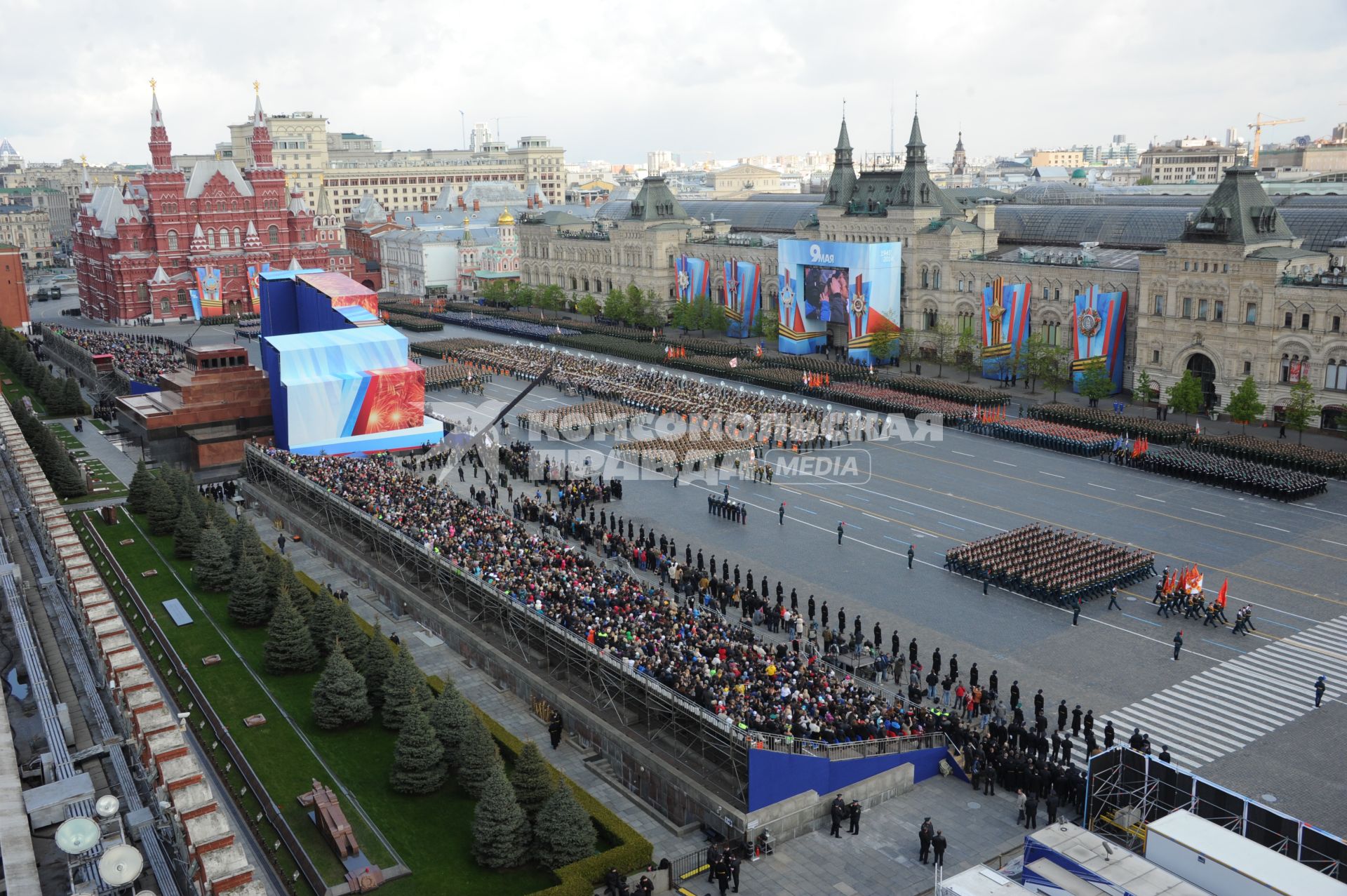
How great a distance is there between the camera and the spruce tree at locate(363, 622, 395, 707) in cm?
2823

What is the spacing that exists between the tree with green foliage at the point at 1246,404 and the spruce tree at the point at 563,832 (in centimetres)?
4327

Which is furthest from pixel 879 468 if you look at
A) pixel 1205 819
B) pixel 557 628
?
pixel 1205 819

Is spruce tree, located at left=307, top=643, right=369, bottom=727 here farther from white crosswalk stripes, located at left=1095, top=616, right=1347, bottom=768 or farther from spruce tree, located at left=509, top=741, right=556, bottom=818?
white crosswalk stripes, located at left=1095, top=616, right=1347, bottom=768

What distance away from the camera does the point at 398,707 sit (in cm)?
2656

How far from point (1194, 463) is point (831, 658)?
25134 mm

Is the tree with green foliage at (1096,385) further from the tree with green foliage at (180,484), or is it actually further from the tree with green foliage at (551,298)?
the tree with green foliage at (551,298)

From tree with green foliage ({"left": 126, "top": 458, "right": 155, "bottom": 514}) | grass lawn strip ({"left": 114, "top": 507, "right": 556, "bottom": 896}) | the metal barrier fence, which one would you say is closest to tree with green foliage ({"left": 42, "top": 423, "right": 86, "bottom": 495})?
tree with green foliage ({"left": 126, "top": 458, "right": 155, "bottom": 514})

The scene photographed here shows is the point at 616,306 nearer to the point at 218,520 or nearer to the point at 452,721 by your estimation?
the point at 218,520

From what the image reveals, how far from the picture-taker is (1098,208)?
80.5 metres

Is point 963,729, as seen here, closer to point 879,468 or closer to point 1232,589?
point 1232,589

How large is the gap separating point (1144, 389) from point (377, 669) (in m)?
46.5

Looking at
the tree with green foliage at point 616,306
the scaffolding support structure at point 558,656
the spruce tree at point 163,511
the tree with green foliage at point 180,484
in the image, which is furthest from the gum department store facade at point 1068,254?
the spruce tree at point 163,511

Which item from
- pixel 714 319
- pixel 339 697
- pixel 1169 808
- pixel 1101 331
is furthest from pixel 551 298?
pixel 1169 808

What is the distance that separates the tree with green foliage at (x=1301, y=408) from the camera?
51.5 metres
